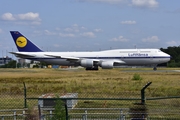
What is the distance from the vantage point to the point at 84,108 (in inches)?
544

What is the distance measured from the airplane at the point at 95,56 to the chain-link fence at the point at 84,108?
129ft

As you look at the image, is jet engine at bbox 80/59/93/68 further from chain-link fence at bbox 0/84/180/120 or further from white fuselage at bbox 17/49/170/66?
chain-link fence at bbox 0/84/180/120

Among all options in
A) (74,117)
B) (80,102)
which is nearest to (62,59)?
(80,102)

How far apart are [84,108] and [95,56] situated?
50.6 meters

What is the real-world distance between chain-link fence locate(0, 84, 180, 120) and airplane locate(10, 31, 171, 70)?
39.3 metres

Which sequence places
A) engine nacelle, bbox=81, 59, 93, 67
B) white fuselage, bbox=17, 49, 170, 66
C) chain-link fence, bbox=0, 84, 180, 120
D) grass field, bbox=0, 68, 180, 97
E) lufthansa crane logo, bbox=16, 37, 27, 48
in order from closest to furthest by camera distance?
1. chain-link fence, bbox=0, 84, 180, 120
2. grass field, bbox=0, 68, 180, 97
3. white fuselage, bbox=17, 49, 170, 66
4. engine nacelle, bbox=81, 59, 93, 67
5. lufthansa crane logo, bbox=16, 37, 27, 48

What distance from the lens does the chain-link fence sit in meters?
10.4

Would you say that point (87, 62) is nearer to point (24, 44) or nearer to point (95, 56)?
point (95, 56)

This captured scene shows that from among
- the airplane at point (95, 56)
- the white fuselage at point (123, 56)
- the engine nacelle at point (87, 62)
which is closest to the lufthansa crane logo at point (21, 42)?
the airplane at point (95, 56)

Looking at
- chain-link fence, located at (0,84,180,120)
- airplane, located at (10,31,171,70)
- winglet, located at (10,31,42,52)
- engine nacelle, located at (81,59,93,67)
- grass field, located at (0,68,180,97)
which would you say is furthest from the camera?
winglet, located at (10,31,42,52)

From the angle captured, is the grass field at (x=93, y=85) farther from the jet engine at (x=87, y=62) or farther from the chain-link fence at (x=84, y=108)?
the jet engine at (x=87, y=62)

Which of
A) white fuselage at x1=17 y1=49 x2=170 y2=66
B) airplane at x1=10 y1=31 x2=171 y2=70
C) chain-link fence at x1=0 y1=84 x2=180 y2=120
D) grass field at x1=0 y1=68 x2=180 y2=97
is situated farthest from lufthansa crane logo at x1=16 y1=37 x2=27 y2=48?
chain-link fence at x1=0 y1=84 x2=180 y2=120

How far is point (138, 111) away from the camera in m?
11.6

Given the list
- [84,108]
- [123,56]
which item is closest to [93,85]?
[84,108]
